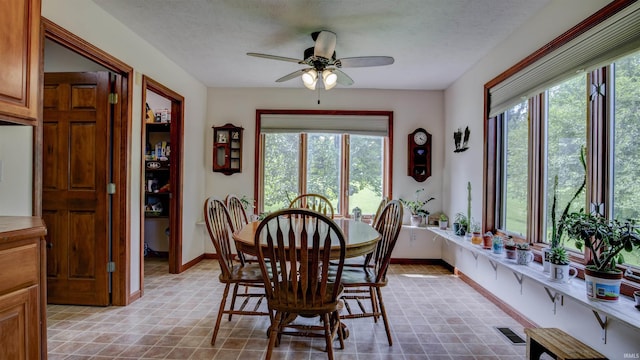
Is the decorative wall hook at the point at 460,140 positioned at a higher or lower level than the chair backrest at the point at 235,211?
higher

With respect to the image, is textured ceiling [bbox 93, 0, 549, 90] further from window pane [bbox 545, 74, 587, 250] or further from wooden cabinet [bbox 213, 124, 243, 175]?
wooden cabinet [bbox 213, 124, 243, 175]

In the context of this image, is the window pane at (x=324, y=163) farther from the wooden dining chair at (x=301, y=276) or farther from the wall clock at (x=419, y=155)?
the wooden dining chair at (x=301, y=276)

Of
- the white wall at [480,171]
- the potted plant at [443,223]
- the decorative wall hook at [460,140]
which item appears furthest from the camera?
the potted plant at [443,223]

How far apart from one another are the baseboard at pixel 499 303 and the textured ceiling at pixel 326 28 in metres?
2.42

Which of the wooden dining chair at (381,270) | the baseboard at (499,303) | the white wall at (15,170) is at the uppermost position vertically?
the white wall at (15,170)

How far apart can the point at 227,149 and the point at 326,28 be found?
240cm

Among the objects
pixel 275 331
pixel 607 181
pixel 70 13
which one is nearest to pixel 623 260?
pixel 607 181

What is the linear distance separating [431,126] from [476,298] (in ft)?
7.84

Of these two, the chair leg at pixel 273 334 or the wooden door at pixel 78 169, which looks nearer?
the chair leg at pixel 273 334

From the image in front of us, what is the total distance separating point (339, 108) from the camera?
4.42m

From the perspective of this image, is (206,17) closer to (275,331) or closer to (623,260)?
(275,331)

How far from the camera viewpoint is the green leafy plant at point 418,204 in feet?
14.0

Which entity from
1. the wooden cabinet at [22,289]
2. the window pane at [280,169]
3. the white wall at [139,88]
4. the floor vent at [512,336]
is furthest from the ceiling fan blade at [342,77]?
the floor vent at [512,336]

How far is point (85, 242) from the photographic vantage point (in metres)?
2.71
